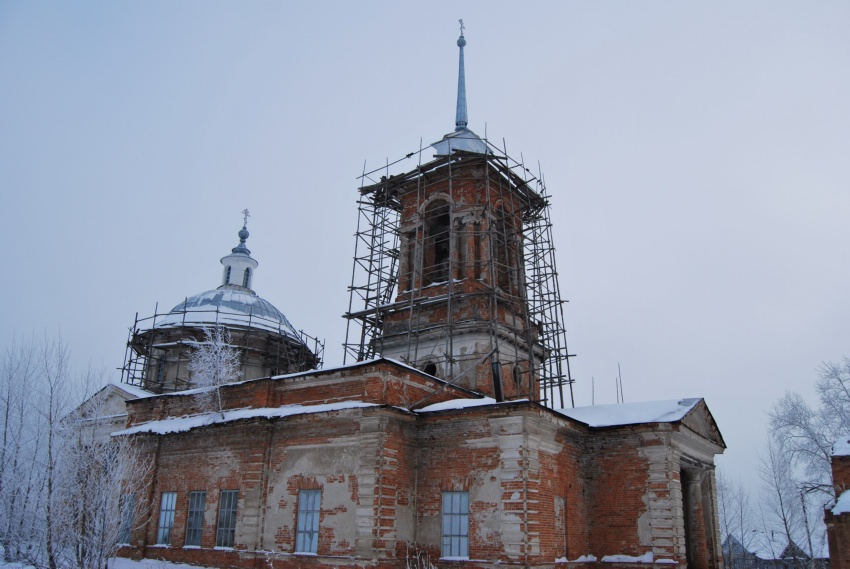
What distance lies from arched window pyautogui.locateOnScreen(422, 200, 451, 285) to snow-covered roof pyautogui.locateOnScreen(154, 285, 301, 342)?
8013 millimetres

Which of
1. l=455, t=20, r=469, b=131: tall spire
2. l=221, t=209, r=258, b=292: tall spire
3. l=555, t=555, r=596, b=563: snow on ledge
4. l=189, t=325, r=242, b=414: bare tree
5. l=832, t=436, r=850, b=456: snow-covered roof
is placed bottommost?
l=555, t=555, r=596, b=563: snow on ledge

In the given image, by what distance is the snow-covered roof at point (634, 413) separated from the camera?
14047 mm

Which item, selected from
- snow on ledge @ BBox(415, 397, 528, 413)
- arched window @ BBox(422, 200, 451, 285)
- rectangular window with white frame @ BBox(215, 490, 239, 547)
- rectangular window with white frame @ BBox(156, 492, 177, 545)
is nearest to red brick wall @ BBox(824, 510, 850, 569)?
snow on ledge @ BBox(415, 397, 528, 413)

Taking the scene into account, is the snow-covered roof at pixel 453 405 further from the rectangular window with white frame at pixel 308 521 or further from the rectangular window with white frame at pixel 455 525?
the rectangular window with white frame at pixel 308 521

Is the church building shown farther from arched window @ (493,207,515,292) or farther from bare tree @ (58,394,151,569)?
bare tree @ (58,394,151,569)

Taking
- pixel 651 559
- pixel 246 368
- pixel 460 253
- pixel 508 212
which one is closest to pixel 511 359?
pixel 460 253

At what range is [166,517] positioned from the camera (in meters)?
15.4

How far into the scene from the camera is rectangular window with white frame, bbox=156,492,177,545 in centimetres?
1522

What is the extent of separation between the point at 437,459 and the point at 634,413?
4.72 meters

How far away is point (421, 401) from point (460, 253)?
250 inches

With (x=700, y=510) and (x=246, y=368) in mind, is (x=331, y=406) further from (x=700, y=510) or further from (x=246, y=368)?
(x=246, y=368)

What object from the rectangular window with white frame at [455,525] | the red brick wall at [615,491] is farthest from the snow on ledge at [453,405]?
the red brick wall at [615,491]

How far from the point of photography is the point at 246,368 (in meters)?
24.0

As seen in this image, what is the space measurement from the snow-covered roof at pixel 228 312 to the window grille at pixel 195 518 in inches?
388
